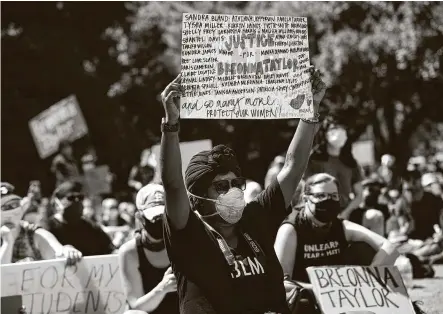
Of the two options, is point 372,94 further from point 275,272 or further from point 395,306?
point 275,272

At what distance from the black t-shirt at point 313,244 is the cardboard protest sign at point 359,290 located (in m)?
0.14

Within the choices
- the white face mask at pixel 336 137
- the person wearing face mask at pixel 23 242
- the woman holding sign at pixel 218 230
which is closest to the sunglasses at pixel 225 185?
the woman holding sign at pixel 218 230

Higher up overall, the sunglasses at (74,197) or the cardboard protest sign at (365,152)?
the sunglasses at (74,197)

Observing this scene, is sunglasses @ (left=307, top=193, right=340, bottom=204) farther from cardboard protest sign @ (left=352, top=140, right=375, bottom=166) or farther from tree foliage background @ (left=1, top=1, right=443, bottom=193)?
cardboard protest sign @ (left=352, top=140, right=375, bottom=166)

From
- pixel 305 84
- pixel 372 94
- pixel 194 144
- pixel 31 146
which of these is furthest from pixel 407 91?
pixel 305 84

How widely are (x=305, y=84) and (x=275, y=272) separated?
974 mm

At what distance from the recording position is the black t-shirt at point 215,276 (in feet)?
12.7

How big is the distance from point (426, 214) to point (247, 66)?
31.4ft

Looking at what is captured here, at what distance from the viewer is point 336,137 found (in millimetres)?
9086

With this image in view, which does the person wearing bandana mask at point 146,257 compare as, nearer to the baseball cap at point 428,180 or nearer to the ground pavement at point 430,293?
the ground pavement at point 430,293

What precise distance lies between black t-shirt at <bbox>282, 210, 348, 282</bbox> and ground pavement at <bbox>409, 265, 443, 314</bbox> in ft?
4.81

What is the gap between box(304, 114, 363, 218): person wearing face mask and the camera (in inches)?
353

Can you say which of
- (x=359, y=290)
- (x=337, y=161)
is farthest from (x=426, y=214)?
(x=359, y=290)

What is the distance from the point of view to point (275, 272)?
4020mm
